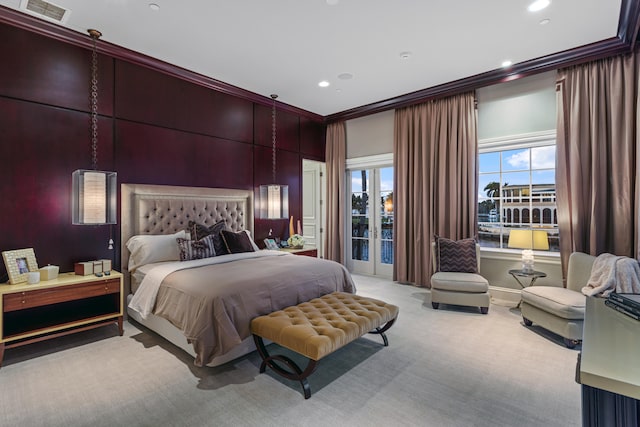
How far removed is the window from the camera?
14.3 ft

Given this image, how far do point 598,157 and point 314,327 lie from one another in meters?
3.86

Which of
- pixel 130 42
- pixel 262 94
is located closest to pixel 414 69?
pixel 262 94

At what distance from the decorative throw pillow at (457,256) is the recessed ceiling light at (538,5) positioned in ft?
8.91

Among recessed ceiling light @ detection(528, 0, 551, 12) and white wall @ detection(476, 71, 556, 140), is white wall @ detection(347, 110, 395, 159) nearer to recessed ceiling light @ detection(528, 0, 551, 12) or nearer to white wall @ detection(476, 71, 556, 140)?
white wall @ detection(476, 71, 556, 140)

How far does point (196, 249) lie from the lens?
12.5ft

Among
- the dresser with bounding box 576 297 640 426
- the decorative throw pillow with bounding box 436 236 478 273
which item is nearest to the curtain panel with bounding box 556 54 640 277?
the decorative throw pillow with bounding box 436 236 478 273

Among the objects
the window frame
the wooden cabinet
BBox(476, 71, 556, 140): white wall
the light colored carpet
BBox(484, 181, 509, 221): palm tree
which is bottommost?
the light colored carpet

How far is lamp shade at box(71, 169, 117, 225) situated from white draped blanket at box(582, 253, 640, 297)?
16.3ft

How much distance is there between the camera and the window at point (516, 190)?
4.36 meters

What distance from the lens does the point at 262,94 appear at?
5.27m

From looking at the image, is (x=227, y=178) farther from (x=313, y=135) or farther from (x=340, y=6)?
(x=340, y=6)

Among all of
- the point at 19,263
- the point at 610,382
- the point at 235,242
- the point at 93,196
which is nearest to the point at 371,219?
the point at 235,242

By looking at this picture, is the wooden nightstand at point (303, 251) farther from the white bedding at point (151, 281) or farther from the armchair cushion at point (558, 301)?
the armchair cushion at point (558, 301)

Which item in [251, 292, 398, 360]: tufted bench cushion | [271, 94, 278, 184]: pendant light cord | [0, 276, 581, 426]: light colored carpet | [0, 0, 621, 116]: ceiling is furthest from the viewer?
[271, 94, 278, 184]: pendant light cord
